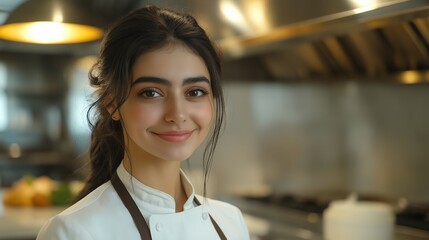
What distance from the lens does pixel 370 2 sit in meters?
1.58

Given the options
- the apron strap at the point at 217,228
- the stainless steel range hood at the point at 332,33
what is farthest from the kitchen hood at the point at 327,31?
the apron strap at the point at 217,228

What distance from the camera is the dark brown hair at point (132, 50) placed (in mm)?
1046

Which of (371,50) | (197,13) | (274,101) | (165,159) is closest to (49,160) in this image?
(274,101)

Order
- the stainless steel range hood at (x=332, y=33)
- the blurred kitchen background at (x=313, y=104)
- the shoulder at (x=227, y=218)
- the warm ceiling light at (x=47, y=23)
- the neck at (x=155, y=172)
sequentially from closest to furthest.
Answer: the neck at (x=155, y=172) → the shoulder at (x=227, y=218) → the stainless steel range hood at (x=332, y=33) → the warm ceiling light at (x=47, y=23) → the blurred kitchen background at (x=313, y=104)

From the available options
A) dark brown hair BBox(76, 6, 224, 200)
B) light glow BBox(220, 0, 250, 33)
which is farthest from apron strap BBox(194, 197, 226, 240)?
light glow BBox(220, 0, 250, 33)

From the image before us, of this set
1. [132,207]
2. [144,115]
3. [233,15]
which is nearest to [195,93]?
[144,115]

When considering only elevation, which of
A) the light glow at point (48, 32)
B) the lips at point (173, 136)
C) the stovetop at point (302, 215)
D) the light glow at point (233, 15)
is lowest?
the stovetop at point (302, 215)

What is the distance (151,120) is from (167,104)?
0.04 m

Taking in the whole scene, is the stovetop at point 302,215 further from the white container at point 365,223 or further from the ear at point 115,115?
the ear at point 115,115

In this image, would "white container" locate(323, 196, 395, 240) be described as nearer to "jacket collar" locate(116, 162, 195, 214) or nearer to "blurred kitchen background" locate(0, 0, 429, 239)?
"blurred kitchen background" locate(0, 0, 429, 239)

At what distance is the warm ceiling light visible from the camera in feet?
5.77

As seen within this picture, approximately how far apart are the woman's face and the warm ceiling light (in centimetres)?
82

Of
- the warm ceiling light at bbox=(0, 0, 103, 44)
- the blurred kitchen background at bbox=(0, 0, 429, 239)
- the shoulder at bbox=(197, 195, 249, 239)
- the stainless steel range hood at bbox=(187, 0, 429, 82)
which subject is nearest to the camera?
the shoulder at bbox=(197, 195, 249, 239)

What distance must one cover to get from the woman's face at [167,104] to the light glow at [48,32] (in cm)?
85
